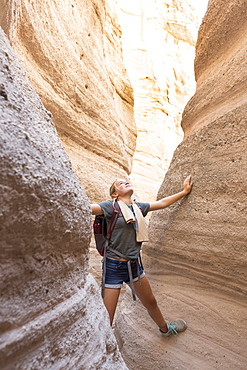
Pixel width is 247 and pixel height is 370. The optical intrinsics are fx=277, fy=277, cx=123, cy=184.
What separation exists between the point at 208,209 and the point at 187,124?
4.42 ft

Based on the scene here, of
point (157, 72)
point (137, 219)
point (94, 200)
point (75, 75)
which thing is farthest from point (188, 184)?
point (157, 72)

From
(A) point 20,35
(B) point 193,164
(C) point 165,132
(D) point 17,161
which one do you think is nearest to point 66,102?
(A) point 20,35

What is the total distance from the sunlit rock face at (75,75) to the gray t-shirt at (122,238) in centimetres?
184

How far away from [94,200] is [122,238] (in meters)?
1.93

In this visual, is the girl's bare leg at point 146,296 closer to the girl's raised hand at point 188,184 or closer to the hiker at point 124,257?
the hiker at point 124,257

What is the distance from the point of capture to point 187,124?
323 cm

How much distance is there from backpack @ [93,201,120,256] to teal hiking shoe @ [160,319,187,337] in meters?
0.82

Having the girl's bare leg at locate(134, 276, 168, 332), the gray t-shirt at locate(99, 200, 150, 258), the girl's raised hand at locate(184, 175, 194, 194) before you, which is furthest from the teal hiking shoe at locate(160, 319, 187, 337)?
the girl's raised hand at locate(184, 175, 194, 194)

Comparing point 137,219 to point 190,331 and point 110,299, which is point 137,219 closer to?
point 110,299

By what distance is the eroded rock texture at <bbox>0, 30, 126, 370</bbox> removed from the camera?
80 cm

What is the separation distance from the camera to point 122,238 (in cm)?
200

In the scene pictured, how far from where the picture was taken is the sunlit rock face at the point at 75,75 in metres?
3.34

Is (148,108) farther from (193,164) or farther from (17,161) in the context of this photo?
(17,161)

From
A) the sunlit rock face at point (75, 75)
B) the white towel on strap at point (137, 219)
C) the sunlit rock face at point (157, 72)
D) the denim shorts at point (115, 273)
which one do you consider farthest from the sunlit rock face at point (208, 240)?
the sunlit rock face at point (157, 72)
